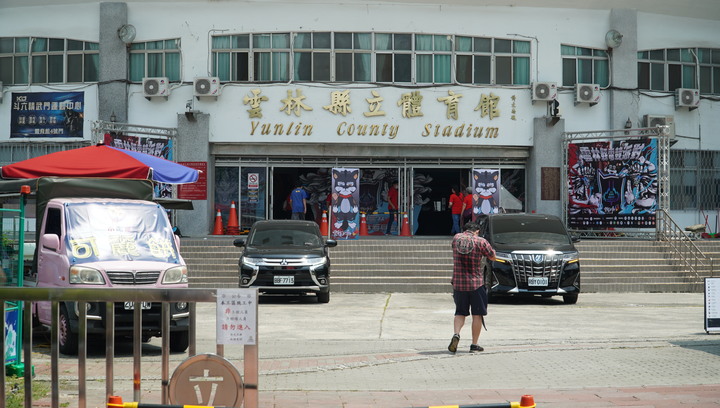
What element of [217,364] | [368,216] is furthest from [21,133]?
[217,364]

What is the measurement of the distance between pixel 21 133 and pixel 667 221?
1977cm

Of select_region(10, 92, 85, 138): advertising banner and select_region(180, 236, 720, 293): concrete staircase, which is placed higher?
select_region(10, 92, 85, 138): advertising banner

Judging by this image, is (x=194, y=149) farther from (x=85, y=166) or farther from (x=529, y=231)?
(x=85, y=166)

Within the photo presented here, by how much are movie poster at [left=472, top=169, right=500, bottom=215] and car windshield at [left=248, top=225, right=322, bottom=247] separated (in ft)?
30.7

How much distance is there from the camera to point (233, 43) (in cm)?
2995

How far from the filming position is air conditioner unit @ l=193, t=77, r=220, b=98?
96.6 feet

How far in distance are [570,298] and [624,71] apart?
13.2m

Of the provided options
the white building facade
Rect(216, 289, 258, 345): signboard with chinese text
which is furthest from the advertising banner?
Rect(216, 289, 258, 345): signboard with chinese text

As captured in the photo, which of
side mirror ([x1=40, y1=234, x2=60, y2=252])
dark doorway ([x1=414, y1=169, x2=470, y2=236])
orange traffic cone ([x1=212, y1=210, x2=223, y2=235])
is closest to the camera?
side mirror ([x1=40, y1=234, x2=60, y2=252])

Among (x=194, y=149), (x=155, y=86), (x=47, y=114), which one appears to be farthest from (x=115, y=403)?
(x=47, y=114)

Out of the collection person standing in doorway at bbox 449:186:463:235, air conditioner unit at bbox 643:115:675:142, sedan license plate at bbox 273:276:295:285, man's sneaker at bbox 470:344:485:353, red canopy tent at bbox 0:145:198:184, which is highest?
air conditioner unit at bbox 643:115:675:142

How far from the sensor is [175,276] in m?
12.8

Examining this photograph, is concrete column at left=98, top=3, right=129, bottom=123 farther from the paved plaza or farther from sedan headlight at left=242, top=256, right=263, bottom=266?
the paved plaza

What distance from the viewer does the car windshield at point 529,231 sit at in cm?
2052
